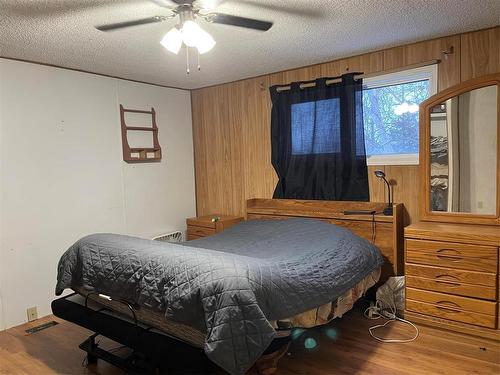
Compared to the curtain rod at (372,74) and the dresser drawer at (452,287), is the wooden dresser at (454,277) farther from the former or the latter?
the curtain rod at (372,74)

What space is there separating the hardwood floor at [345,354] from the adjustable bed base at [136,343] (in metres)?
0.23

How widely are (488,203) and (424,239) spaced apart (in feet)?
1.93

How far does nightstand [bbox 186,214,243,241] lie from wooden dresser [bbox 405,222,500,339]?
6.45 feet

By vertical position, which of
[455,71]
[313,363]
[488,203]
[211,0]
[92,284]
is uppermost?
[211,0]

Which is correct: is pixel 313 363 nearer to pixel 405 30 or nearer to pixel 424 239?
pixel 424 239

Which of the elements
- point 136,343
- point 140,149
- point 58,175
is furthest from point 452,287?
point 58,175

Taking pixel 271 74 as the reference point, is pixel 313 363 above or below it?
below

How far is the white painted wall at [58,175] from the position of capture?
10.1 feet

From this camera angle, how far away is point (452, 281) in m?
2.63

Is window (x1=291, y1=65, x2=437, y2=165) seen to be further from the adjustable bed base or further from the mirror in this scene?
the adjustable bed base

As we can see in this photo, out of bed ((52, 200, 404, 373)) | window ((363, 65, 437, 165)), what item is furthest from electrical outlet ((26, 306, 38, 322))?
window ((363, 65, 437, 165))

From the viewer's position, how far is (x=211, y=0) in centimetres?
213

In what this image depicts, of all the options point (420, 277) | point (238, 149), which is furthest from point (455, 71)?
point (238, 149)

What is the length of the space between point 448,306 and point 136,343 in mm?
2139
